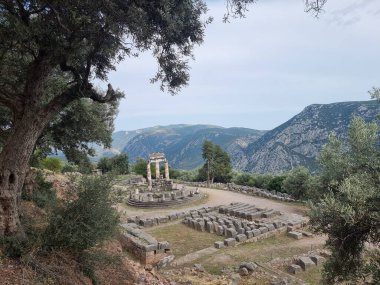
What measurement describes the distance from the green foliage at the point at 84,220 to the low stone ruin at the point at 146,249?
6.23 meters

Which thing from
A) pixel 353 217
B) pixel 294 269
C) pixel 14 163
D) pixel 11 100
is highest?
pixel 11 100

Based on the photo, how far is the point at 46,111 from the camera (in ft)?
31.1

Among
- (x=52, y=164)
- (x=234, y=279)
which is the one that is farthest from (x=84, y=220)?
(x=52, y=164)

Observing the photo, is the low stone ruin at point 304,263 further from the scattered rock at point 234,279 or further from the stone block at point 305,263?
the scattered rock at point 234,279

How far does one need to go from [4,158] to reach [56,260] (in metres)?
3.03

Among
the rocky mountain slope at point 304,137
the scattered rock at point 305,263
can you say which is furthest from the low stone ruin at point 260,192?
the rocky mountain slope at point 304,137

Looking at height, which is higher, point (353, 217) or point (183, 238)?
point (353, 217)

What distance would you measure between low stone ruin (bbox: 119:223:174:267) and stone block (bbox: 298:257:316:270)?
20.5 feet

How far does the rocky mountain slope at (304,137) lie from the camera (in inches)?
4353

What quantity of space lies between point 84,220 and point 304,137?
117 metres

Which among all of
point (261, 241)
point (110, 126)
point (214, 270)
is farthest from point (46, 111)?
point (261, 241)

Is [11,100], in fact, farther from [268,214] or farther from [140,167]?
[140,167]

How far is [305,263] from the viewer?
15531 millimetres

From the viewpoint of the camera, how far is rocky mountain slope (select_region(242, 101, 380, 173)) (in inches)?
4353
